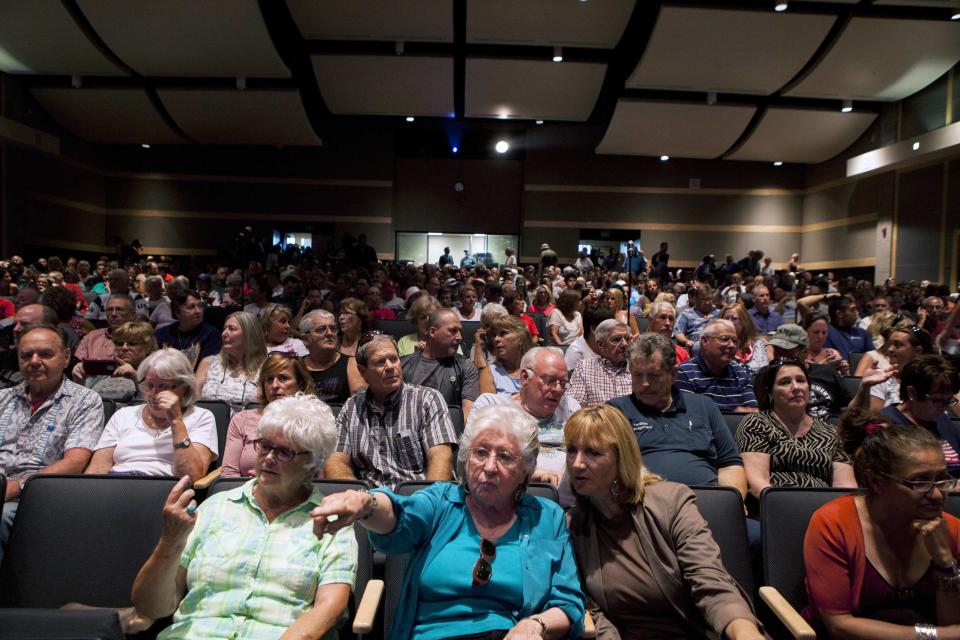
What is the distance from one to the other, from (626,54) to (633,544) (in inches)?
538

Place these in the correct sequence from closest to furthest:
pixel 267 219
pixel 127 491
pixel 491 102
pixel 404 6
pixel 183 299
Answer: pixel 127 491
pixel 183 299
pixel 404 6
pixel 491 102
pixel 267 219

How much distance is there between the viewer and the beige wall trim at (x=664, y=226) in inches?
720

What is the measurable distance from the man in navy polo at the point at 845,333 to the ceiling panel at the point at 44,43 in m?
12.4

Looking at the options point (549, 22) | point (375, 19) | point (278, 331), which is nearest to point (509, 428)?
point (278, 331)

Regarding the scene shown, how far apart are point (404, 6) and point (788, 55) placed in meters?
6.88

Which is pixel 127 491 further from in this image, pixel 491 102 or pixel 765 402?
pixel 491 102

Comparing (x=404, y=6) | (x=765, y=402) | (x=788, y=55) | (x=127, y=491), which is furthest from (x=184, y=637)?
(x=788, y=55)

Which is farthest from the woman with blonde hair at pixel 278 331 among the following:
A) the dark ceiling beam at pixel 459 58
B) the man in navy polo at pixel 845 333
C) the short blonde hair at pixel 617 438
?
the dark ceiling beam at pixel 459 58

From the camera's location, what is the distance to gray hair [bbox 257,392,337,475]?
195 centimetres

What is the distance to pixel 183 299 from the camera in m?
4.85

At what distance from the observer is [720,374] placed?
149 inches

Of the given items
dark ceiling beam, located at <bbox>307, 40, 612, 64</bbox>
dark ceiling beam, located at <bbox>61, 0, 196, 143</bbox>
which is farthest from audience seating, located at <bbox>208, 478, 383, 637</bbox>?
dark ceiling beam, located at <bbox>307, 40, 612, 64</bbox>

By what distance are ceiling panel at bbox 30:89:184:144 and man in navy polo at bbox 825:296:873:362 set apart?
13.9 meters

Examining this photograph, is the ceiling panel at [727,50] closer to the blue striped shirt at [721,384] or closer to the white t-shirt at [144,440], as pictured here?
the blue striped shirt at [721,384]
